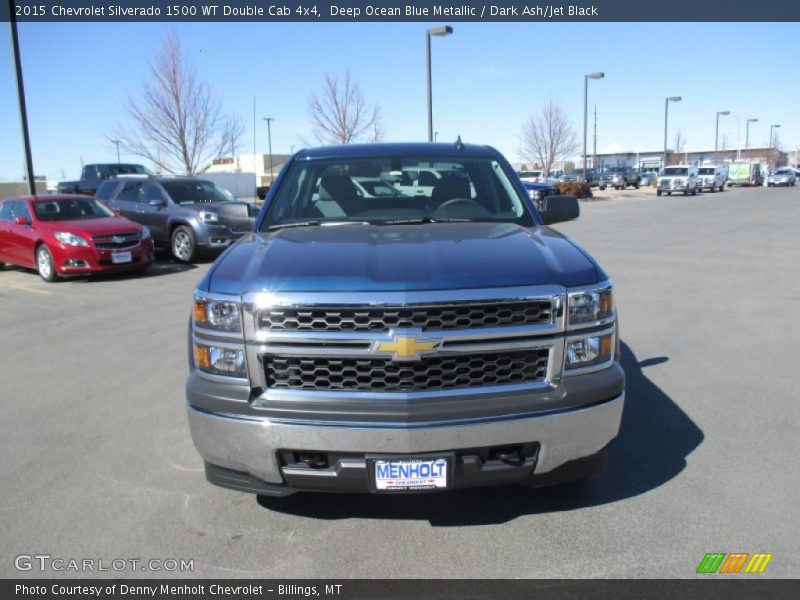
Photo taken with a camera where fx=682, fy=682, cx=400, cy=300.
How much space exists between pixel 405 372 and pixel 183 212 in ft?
38.8

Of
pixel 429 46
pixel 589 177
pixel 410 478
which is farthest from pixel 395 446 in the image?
pixel 589 177

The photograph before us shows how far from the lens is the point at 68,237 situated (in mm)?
11586

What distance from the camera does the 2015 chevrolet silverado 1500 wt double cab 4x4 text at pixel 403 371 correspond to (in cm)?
283

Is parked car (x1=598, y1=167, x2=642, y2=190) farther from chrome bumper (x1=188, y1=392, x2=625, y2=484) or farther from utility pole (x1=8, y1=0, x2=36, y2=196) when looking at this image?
chrome bumper (x1=188, y1=392, x2=625, y2=484)

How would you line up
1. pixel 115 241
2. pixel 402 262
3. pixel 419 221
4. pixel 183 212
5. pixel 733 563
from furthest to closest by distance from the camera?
pixel 183 212 < pixel 115 241 < pixel 419 221 < pixel 402 262 < pixel 733 563

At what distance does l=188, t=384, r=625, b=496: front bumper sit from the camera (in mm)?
2814

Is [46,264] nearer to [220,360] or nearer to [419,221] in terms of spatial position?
[419,221]

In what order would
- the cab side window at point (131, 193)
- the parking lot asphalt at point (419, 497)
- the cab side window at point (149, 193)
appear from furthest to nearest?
the cab side window at point (131, 193) < the cab side window at point (149, 193) < the parking lot asphalt at point (419, 497)

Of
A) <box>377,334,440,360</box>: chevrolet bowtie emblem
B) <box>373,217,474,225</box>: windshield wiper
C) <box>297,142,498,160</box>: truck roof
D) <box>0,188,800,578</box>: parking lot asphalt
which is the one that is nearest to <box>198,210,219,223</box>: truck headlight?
<box>0,188,800,578</box>: parking lot asphalt

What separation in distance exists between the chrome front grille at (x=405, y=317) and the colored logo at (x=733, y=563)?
4.15ft

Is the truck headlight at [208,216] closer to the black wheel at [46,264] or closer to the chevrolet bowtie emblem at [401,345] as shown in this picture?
the black wheel at [46,264]

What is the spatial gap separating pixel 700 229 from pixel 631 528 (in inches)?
701

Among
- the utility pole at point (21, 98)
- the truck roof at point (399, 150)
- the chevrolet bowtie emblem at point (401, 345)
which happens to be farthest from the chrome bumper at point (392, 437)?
the utility pole at point (21, 98)
